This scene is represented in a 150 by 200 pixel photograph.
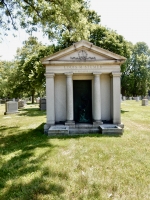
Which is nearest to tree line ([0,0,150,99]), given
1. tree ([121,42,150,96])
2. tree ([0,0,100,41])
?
tree ([0,0,100,41])

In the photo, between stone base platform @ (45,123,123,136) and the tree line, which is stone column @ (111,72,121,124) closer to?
stone base platform @ (45,123,123,136)

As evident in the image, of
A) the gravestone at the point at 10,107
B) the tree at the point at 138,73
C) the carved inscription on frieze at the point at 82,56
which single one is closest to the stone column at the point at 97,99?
the carved inscription on frieze at the point at 82,56

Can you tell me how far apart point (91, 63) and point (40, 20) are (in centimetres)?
573

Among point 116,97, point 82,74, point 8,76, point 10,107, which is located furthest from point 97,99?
point 8,76

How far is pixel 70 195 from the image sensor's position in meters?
2.89

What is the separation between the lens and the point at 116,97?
792 centimetres

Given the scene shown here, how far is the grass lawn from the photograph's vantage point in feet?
9.69

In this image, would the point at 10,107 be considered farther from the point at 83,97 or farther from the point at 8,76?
the point at 8,76

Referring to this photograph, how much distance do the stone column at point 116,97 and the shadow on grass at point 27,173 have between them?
3.66 meters

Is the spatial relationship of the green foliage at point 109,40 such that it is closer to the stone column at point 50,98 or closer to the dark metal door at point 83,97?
the dark metal door at point 83,97

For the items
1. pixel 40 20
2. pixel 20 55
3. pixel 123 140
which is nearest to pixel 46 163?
pixel 123 140

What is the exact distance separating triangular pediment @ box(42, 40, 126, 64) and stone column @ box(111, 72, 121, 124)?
829mm

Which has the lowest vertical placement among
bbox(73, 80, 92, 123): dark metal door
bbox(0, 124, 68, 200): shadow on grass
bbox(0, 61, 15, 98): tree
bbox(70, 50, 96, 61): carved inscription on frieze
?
bbox(0, 124, 68, 200): shadow on grass

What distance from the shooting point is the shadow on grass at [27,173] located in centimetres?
298
